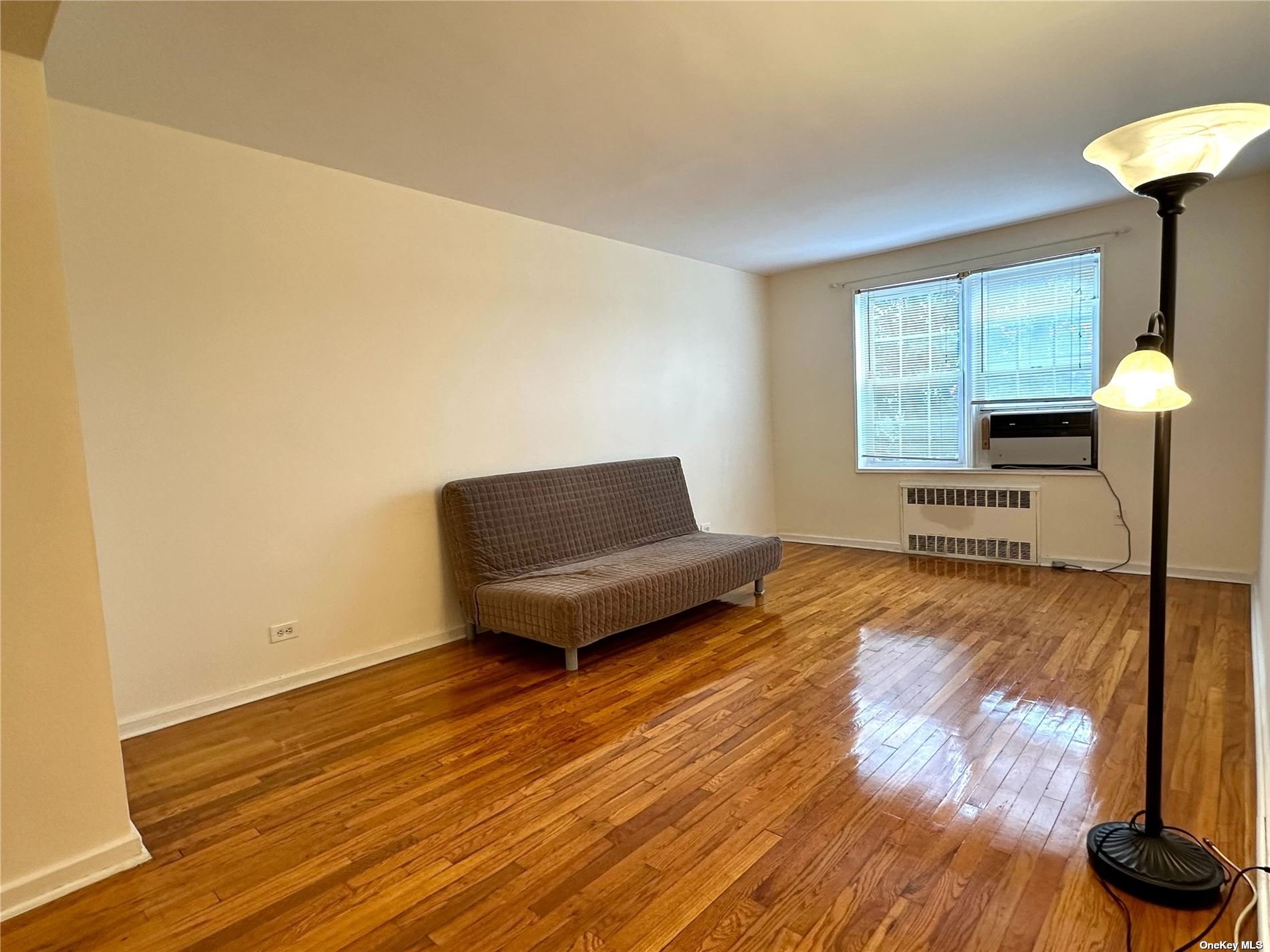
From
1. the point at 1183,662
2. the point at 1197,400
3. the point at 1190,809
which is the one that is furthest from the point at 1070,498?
the point at 1190,809

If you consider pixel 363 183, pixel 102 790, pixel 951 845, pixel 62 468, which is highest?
pixel 363 183

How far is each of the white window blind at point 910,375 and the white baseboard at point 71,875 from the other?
5.24m

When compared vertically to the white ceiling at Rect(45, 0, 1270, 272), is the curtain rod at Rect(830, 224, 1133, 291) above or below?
below

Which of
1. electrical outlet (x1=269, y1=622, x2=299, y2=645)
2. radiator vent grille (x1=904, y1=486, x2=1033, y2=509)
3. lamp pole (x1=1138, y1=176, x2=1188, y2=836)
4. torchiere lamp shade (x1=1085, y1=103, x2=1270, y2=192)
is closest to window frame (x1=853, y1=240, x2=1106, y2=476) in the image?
radiator vent grille (x1=904, y1=486, x2=1033, y2=509)

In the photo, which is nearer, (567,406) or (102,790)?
(102,790)

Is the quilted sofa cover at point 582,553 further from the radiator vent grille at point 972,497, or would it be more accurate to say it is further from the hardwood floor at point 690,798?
the radiator vent grille at point 972,497

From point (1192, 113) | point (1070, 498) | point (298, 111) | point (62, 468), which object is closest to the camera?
point (1192, 113)

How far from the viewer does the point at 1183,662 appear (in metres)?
2.94

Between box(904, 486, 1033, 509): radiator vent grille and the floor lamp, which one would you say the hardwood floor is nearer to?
the floor lamp

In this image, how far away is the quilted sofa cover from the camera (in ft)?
10.5

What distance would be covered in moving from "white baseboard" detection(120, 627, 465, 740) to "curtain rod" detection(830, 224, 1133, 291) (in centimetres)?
415

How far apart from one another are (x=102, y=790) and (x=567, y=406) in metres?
3.00

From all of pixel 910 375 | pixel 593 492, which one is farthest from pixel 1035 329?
pixel 593 492

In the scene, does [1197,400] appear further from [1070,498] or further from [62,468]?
[62,468]
